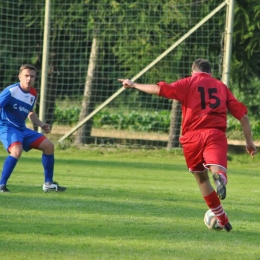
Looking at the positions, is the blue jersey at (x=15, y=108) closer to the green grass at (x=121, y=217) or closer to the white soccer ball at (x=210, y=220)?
the green grass at (x=121, y=217)

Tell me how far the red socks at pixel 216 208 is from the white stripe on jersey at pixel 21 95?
4117 mm

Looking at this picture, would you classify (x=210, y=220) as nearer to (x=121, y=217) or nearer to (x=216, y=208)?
(x=216, y=208)

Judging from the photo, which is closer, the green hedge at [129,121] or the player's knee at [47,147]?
the player's knee at [47,147]

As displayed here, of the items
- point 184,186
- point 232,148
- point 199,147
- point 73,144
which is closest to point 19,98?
point 184,186

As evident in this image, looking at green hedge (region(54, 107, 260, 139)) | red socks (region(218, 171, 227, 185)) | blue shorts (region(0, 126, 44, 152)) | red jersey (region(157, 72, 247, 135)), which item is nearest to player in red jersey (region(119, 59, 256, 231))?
red jersey (region(157, 72, 247, 135))

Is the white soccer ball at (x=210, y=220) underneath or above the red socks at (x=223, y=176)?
underneath

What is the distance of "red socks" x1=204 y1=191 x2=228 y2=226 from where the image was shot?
8.49 metres

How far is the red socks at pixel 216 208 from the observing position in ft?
27.9

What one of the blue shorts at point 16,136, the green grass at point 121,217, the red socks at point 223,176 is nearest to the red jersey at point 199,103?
the red socks at point 223,176

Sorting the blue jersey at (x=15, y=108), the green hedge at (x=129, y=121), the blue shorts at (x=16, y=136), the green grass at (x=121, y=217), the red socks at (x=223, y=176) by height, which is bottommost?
the green hedge at (x=129, y=121)

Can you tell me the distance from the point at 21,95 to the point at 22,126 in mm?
436

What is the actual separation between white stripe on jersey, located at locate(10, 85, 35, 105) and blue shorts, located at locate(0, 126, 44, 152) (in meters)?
0.42

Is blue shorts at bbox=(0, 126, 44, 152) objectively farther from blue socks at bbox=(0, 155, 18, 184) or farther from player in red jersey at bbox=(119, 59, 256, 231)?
player in red jersey at bbox=(119, 59, 256, 231)

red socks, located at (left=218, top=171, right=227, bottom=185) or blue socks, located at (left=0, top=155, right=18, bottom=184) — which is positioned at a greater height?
red socks, located at (left=218, top=171, right=227, bottom=185)
